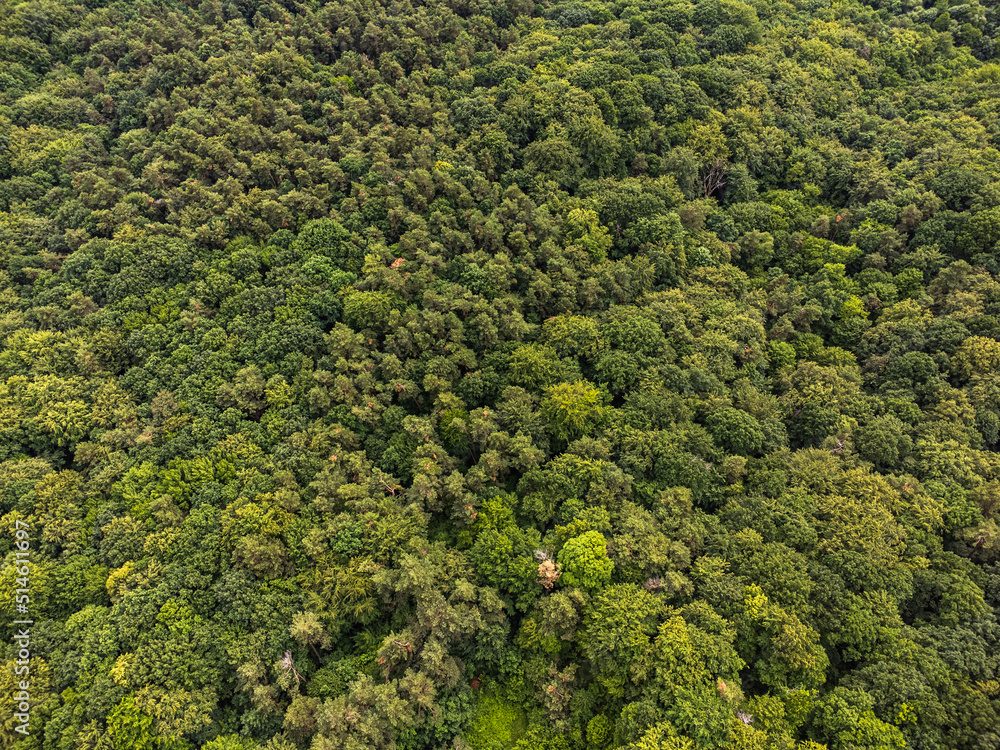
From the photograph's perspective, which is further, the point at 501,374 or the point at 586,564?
the point at 501,374

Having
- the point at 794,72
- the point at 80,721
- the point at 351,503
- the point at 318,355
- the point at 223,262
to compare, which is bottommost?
the point at 80,721

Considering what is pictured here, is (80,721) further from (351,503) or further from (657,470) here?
(657,470)

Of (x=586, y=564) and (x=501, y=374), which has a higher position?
(x=501, y=374)

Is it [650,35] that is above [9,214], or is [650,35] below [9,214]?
above

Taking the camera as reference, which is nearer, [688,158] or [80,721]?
[80,721]

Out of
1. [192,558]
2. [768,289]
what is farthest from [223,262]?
[768,289]

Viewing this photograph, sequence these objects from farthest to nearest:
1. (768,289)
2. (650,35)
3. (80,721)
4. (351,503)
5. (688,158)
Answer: (650,35) → (688,158) → (768,289) → (351,503) → (80,721)

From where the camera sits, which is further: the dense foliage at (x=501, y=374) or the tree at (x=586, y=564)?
the tree at (x=586, y=564)

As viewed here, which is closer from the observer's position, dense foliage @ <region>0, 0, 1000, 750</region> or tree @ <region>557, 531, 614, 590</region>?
dense foliage @ <region>0, 0, 1000, 750</region>
